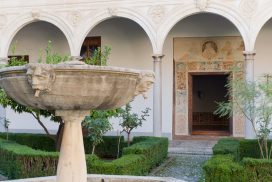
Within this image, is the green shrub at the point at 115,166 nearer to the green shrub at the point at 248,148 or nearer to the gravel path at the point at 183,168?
the gravel path at the point at 183,168

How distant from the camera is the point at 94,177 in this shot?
19.3 ft

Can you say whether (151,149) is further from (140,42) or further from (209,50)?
(140,42)

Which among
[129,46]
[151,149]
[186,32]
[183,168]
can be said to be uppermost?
[186,32]

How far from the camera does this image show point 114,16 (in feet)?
44.4

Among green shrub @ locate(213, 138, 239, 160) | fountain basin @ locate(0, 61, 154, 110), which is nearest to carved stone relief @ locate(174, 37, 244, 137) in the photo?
green shrub @ locate(213, 138, 239, 160)

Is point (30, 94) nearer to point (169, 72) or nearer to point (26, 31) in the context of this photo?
point (169, 72)

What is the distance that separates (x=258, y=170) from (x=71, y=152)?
4.32m

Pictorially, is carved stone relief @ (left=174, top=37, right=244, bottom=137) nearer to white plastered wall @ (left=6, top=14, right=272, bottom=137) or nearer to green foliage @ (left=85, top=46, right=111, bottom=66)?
white plastered wall @ (left=6, top=14, right=272, bottom=137)

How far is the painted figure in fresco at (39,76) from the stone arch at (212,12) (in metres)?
9.22

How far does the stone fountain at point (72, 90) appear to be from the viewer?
4.05 meters

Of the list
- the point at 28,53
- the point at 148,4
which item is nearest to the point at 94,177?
the point at 148,4

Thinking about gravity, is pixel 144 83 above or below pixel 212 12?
below

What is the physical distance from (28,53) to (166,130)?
5956 millimetres

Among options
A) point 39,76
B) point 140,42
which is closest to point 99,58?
point 140,42
